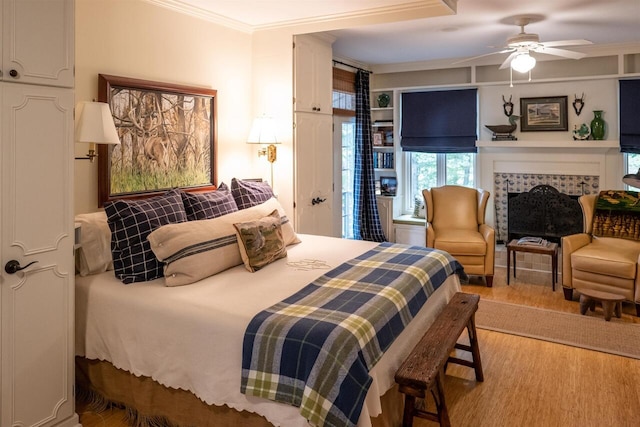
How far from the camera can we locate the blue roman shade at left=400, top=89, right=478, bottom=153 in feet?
21.8

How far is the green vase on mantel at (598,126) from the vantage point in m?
5.90

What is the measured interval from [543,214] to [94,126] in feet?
17.4

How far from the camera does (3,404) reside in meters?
2.26

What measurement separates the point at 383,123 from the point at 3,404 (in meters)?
5.88

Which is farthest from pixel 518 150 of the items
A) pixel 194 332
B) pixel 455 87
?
pixel 194 332

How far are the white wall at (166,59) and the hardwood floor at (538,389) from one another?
78.0 inches

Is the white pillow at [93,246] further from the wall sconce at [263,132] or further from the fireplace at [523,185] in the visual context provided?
the fireplace at [523,185]

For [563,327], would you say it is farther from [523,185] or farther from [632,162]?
[632,162]

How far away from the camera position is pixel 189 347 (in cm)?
239

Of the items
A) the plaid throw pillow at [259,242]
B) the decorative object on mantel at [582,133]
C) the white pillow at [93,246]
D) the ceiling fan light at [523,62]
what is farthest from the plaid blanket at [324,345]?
the decorative object on mantel at [582,133]

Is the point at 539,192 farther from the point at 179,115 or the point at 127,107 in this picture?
the point at 127,107

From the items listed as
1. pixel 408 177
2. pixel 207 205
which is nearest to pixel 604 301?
pixel 207 205

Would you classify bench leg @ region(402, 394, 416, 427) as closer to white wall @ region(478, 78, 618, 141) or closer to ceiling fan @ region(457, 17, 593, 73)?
ceiling fan @ region(457, 17, 593, 73)

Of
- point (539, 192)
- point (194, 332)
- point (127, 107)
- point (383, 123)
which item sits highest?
point (383, 123)
